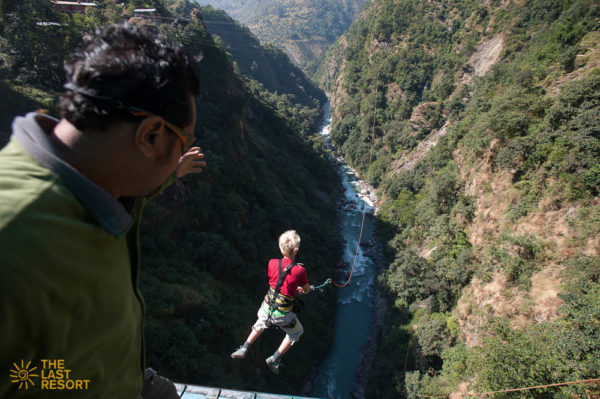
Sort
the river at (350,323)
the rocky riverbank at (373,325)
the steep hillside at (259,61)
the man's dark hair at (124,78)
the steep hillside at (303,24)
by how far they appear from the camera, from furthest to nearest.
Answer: the steep hillside at (303,24) < the steep hillside at (259,61) < the river at (350,323) < the rocky riverbank at (373,325) < the man's dark hair at (124,78)

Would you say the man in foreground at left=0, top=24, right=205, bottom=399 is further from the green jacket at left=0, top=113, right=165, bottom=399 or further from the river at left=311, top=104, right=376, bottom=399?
the river at left=311, top=104, right=376, bottom=399

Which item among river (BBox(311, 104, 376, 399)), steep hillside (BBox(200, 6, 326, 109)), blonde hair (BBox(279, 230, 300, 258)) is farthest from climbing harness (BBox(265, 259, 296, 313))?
steep hillside (BBox(200, 6, 326, 109))

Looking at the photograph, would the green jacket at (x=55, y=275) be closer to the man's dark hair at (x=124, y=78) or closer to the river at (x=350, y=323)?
the man's dark hair at (x=124, y=78)

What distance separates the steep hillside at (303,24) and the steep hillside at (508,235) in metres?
98.2

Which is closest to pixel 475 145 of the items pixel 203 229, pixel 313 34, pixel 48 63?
pixel 203 229

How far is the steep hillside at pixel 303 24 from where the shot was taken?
122 m

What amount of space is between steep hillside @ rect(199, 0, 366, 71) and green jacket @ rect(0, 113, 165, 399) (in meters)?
124

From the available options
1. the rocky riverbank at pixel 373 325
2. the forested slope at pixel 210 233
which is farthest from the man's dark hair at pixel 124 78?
the rocky riverbank at pixel 373 325

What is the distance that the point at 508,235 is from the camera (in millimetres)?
14602

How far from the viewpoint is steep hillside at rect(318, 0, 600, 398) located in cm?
1031

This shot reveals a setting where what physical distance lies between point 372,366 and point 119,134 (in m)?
23.0

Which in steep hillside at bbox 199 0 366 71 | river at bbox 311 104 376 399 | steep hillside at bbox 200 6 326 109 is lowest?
river at bbox 311 104 376 399

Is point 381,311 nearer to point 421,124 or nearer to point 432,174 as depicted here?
point 432,174

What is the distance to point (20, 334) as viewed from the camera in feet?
2.32
